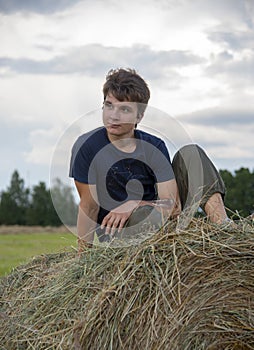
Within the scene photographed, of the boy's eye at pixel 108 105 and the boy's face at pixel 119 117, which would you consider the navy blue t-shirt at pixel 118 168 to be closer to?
the boy's face at pixel 119 117

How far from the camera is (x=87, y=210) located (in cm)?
440

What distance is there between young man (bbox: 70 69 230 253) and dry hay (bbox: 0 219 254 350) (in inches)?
31.9

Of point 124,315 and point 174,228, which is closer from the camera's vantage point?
point 124,315

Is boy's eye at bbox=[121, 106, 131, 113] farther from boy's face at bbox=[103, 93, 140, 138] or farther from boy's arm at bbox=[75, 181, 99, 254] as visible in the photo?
boy's arm at bbox=[75, 181, 99, 254]

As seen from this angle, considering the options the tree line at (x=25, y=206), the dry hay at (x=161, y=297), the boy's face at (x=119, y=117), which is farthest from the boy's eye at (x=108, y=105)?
the tree line at (x=25, y=206)

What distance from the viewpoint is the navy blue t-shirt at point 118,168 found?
14.5ft

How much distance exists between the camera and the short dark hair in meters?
4.44

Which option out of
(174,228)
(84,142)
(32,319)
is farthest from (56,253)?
(174,228)

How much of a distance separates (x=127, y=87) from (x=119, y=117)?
0.73 ft

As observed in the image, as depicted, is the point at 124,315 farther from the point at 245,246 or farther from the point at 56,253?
the point at 56,253

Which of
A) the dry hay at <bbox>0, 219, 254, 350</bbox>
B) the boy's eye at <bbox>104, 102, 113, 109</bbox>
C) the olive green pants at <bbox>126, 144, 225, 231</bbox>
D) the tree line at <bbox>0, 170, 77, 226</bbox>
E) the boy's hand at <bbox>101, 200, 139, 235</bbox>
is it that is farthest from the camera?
the tree line at <bbox>0, 170, 77, 226</bbox>

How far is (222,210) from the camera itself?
423 centimetres

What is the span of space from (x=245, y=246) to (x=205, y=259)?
218mm

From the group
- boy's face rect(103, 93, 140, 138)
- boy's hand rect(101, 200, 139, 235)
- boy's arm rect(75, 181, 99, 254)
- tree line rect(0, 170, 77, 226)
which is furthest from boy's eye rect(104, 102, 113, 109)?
tree line rect(0, 170, 77, 226)
